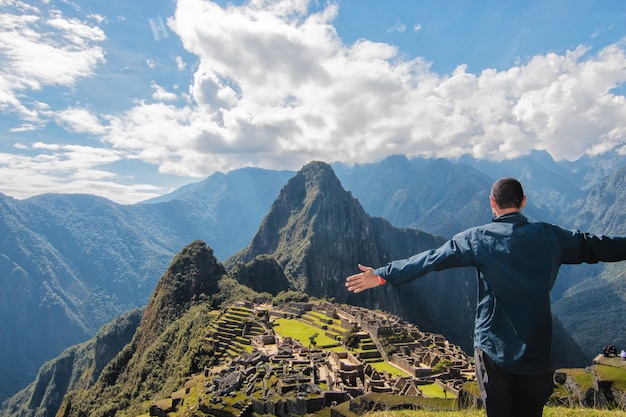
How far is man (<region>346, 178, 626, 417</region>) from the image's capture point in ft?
12.1

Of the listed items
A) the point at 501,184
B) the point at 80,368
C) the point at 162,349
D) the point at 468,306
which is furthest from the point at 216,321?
the point at 468,306

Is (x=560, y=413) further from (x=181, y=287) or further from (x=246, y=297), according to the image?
(x=181, y=287)

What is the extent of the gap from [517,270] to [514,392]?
3.79 ft

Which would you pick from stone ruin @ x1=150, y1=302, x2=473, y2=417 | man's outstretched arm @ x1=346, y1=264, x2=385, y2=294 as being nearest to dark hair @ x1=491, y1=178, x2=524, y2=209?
man's outstretched arm @ x1=346, y1=264, x2=385, y2=294

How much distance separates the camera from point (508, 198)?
4.10 m

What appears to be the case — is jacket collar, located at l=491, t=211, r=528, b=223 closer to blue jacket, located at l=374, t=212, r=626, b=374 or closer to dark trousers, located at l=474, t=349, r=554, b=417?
blue jacket, located at l=374, t=212, r=626, b=374

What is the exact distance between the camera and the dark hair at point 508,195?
4.06 meters

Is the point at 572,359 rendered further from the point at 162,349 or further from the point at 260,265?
the point at 162,349

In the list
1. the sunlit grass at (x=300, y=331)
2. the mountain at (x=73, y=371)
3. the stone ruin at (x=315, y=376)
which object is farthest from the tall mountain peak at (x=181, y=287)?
the stone ruin at (x=315, y=376)

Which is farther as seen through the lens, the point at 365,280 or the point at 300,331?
the point at 300,331

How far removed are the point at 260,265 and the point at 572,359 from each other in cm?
8001

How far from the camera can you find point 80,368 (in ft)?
382

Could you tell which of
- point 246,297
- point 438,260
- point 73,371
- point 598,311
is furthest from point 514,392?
point 598,311

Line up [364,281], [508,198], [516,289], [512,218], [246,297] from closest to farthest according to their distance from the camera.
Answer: [516,289] < [512,218] < [508,198] < [364,281] < [246,297]
